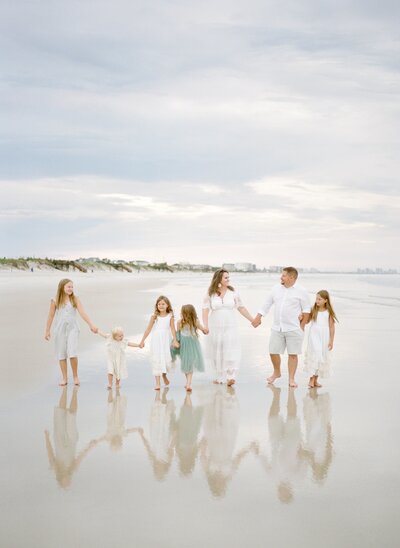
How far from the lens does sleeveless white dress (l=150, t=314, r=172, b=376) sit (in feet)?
28.6

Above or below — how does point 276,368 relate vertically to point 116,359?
below

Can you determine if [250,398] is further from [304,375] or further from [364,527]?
[364,527]

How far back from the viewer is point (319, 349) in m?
9.06

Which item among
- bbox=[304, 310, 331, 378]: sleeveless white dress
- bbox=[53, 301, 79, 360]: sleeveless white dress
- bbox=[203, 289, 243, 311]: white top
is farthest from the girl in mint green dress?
bbox=[304, 310, 331, 378]: sleeveless white dress

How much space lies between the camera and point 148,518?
4.16m

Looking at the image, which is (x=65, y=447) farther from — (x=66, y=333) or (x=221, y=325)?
(x=221, y=325)

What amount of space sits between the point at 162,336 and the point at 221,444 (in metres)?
3.22

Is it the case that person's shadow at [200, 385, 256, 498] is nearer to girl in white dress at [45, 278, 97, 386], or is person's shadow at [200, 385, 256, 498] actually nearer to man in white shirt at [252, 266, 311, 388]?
man in white shirt at [252, 266, 311, 388]

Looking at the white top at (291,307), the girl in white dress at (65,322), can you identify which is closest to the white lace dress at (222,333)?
the white top at (291,307)

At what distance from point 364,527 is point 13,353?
28.7 ft

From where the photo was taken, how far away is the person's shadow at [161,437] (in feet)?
17.3

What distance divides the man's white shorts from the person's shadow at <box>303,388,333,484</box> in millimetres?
844

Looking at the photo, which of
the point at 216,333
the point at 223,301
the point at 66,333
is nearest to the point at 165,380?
the point at 216,333

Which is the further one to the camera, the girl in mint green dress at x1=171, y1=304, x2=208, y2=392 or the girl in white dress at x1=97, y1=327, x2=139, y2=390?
the girl in mint green dress at x1=171, y1=304, x2=208, y2=392
